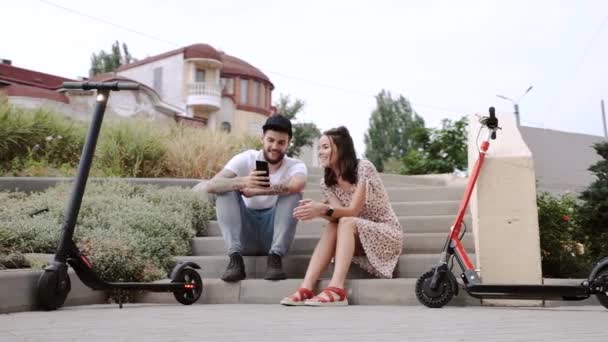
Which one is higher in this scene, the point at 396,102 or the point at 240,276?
the point at 396,102

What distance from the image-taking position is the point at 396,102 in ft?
150

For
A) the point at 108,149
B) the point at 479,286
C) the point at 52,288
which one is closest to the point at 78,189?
the point at 52,288

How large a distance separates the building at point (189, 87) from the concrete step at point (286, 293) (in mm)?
19702

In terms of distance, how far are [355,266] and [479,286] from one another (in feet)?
3.49

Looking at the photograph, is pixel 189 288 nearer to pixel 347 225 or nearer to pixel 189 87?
pixel 347 225

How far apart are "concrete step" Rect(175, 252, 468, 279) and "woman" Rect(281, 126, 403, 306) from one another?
0.21 metres

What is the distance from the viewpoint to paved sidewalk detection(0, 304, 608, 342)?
2.42 meters

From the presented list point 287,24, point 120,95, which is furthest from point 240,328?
point 120,95

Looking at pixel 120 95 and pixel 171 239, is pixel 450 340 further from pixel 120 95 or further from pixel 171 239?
pixel 120 95

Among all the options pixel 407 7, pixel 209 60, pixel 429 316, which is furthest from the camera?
pixel 209 60

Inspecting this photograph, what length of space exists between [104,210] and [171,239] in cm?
77

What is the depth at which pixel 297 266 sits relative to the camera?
4695mm

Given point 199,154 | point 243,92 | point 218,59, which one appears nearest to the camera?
point 199,154

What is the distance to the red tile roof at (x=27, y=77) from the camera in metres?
24.9
